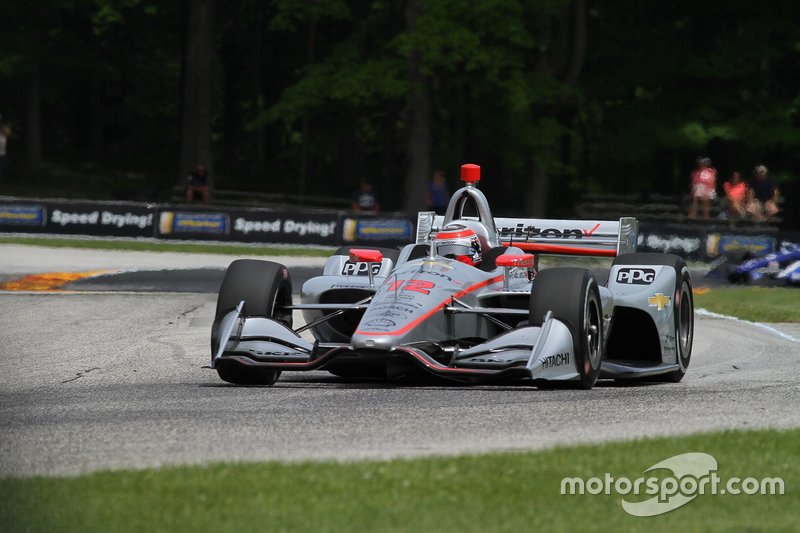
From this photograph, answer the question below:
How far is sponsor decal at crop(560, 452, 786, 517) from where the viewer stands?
6.58m

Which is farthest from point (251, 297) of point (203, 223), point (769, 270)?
point (203, 223)

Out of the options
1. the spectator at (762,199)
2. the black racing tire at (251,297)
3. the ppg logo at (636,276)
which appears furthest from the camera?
the spectator at (762,199)

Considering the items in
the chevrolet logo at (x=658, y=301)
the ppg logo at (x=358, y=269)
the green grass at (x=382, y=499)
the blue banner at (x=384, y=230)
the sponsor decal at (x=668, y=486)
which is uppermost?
the ppg logo at (x=358, y=269)

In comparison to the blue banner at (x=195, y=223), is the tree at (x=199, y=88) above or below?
above

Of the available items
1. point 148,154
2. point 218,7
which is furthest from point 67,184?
point 148,154

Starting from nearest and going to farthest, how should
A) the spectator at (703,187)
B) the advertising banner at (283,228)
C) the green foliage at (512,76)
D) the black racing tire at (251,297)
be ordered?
the black racing tire at (251,297), the advertising banner at (283,228), the spectator at (703,187), the green foliage at (512,76)

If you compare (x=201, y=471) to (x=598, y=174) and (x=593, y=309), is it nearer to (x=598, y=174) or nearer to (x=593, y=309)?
(x=593, y=309)

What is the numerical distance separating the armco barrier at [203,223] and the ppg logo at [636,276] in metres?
18.3

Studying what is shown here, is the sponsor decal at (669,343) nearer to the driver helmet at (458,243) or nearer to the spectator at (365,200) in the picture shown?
the driver helmet at (458,243)

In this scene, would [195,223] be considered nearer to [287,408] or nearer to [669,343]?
[669,343]

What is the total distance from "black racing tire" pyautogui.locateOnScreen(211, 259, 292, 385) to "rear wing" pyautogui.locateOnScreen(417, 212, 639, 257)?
2.25m

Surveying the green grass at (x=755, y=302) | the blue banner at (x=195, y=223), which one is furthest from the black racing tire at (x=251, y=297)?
the blue banner at (x=195, y=223)

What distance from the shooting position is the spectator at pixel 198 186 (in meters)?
37.8

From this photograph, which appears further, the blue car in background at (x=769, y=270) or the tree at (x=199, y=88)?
the tree at (x=199, y=88)
